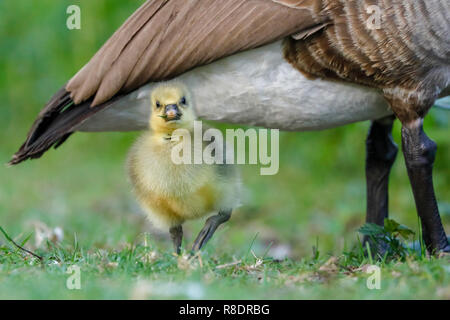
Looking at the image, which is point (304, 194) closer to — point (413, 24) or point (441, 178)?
point (441, 178)

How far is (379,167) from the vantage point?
5027mm

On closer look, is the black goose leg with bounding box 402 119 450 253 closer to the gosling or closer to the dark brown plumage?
the dark brown plumage

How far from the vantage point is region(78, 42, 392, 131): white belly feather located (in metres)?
4.03

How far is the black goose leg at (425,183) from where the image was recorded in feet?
13.3

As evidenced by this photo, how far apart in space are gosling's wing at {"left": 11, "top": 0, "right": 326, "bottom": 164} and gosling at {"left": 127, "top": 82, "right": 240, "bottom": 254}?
17cm

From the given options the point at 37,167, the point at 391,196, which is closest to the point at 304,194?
the point at 391,196

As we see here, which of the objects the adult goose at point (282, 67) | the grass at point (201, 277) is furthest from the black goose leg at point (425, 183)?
the grass at point (201, 277)

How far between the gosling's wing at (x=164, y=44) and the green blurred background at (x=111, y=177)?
1.08m

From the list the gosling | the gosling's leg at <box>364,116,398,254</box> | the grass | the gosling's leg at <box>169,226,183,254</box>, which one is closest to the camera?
the grass

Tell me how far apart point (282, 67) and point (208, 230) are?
0.96m

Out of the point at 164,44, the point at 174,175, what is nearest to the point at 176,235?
the point at 174,175

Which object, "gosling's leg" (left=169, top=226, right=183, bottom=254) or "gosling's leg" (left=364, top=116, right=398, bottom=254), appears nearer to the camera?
"gosling's leg" (left=169, top=226, right=183, bottom=254)

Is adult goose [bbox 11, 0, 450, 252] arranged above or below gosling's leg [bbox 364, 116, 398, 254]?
above

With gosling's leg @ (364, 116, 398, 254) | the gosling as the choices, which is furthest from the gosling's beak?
gosling's leg @ (364, 116, 398, 254)
